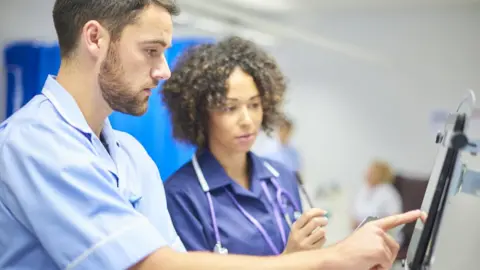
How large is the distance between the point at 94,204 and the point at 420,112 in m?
5.10

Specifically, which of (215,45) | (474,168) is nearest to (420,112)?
(215,45)

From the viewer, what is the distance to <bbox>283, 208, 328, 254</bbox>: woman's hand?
1.23m

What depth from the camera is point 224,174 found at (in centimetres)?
141

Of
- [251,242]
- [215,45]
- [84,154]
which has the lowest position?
[251,242]

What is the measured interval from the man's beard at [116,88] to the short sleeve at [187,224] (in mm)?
355

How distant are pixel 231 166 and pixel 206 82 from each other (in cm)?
24

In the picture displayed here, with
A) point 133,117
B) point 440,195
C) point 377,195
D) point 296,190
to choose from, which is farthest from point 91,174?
point 377,195

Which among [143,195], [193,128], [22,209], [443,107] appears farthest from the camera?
[443,107]

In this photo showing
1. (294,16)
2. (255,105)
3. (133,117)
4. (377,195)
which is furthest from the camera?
(294,16)

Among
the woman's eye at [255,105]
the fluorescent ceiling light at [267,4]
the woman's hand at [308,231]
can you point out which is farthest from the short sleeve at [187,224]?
the fluorescent ceiling light at [267,4]

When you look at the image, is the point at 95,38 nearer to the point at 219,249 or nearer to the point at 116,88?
the point at 116,88

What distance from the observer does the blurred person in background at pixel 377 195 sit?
4.99 m

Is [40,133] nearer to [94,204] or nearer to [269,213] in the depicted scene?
[94,204]

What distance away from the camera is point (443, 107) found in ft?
17.9
